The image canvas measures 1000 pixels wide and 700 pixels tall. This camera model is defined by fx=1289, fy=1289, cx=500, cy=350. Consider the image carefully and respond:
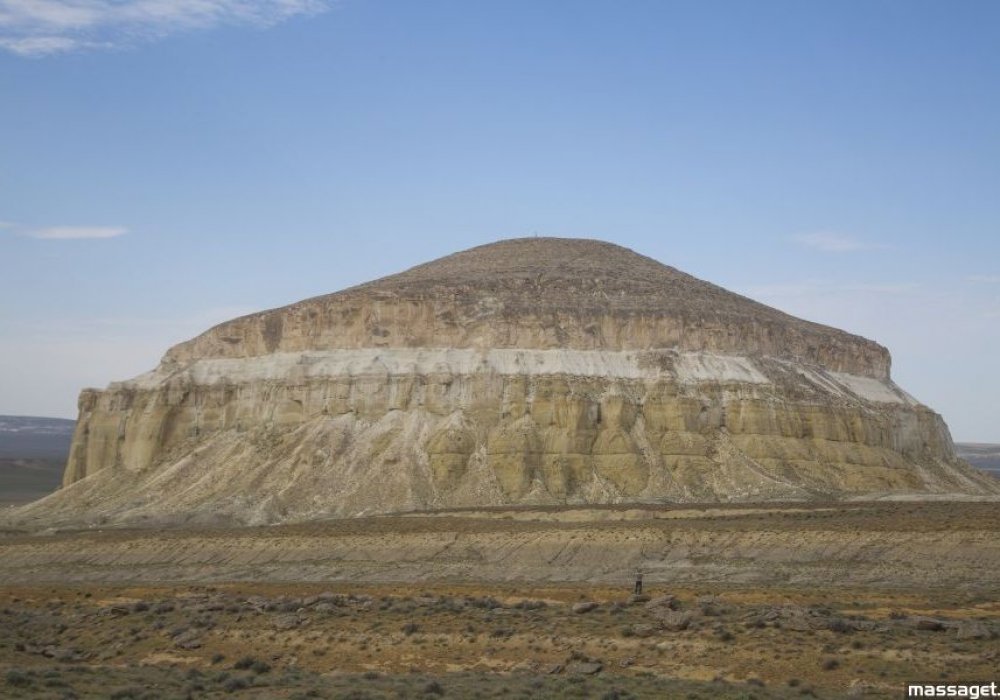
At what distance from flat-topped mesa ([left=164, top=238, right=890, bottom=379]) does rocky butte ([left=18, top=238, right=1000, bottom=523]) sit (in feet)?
0.48

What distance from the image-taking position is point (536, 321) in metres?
83.1

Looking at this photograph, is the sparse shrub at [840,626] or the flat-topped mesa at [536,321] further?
the flat-topped mesa at [536,321]

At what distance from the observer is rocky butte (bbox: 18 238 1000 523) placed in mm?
73625

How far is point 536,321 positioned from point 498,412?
27.2ft

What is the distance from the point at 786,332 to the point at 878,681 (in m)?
64.6

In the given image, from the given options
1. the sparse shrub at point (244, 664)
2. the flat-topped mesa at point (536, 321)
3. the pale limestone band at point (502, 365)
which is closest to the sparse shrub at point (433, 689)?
the sparse shrub at point (244, 664)

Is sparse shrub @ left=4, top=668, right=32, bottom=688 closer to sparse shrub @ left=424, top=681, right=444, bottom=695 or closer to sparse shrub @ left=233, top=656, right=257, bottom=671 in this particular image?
sparse shrub @ left=233, top=656, right=257, bottom=671

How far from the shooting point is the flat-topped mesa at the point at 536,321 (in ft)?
273

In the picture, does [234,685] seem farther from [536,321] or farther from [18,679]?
[536,321]

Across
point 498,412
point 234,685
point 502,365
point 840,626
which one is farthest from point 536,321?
point 234,685

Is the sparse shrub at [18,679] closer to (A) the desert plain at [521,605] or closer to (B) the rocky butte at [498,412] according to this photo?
(A) the desert plain at [521,605]

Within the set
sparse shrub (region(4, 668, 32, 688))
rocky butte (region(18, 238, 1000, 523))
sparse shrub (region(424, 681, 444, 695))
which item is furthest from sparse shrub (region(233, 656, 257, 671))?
rocky butte (region(18, 238, 1000, 523))

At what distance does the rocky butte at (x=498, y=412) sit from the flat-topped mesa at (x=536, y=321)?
0.15m

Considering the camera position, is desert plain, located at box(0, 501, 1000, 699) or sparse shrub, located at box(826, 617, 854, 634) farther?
sparse shrub, located at box(826, 617, 854, 634)
